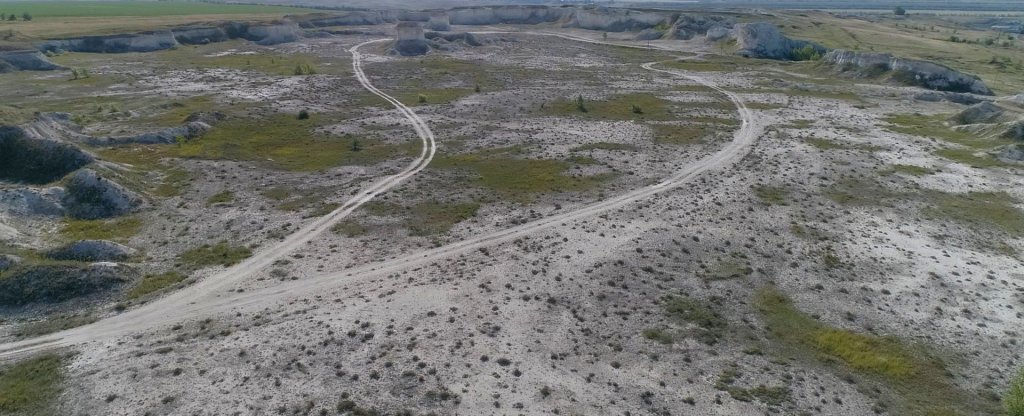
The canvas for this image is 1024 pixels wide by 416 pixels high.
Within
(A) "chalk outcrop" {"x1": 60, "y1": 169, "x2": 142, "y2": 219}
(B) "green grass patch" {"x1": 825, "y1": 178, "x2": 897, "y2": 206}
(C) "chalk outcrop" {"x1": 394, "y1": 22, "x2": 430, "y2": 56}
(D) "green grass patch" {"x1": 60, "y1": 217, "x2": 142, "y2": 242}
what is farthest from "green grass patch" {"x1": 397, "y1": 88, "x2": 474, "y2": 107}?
(B) "green grass patch" {"x1": 825, "y1": 178, "x2": 897, "y2": 206}

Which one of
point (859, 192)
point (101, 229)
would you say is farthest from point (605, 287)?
point (101, 229)

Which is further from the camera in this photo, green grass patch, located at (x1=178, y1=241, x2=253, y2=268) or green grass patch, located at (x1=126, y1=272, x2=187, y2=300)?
green grass patch, located at (x1=178, y1=241, x2=253, y2=268)

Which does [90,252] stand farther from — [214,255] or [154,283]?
[214,255]

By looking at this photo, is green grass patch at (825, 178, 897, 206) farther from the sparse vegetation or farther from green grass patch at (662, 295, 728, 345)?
the sparse vegetation

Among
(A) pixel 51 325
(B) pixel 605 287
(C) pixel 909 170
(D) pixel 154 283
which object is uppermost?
(C) pixel 909 170

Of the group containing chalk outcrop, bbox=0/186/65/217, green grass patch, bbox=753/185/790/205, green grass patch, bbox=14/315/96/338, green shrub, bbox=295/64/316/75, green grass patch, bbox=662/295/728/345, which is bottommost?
green grass patch, bbox=662/295/728/345

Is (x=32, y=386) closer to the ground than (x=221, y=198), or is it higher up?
closer to the ground
